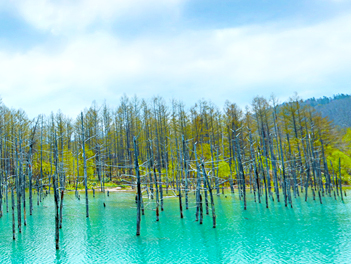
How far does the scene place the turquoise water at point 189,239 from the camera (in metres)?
12.1

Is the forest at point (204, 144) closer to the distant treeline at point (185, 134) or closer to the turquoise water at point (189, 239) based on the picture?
the distant treeline at point (185, 134)

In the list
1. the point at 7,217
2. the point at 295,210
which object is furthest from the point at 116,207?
the point at 295,210

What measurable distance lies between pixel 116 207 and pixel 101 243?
41.0 feet

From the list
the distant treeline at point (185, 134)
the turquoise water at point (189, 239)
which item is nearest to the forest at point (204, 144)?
the distant treeline at point (185, 134)

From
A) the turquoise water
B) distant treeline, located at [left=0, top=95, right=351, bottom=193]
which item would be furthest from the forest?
the turquoise water

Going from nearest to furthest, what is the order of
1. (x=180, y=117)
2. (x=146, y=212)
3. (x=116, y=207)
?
(x=146, y=212) < (x=116, y=207) < (x=180, y=117)

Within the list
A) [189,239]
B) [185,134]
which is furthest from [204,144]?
[189,239]

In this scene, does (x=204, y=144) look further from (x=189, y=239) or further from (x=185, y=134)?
(x=189, y=239)

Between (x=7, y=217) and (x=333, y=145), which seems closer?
(x=7, y=217)

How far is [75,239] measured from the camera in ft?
50.6

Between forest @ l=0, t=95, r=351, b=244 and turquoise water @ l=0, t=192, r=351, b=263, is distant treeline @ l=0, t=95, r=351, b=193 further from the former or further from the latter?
turquoise water @ l=0, t=192, r=351, b=263

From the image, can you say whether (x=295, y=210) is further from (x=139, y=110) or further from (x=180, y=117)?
(x=139, y=110)

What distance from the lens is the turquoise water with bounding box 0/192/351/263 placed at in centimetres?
1212

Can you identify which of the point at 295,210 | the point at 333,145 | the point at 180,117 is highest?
the point at 180,117
